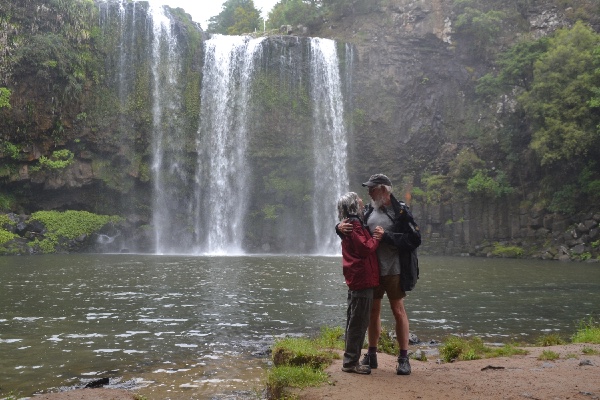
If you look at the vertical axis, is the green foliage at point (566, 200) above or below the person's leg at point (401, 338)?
above

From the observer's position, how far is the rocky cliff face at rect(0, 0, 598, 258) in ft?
109

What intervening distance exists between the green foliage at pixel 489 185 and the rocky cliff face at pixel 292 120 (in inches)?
38.7

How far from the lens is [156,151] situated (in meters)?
36.6

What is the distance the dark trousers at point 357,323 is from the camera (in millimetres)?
5730

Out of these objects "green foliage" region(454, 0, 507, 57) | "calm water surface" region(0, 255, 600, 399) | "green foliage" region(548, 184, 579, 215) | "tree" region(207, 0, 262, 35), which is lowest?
"calm water surface" region(0, 255, 600, 399)

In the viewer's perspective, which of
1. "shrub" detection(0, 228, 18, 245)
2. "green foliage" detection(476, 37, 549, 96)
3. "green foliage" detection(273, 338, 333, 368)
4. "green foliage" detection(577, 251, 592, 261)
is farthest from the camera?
"green foliage" detection(476, 37, 549, 96)

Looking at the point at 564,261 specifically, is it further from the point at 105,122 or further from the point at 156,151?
the point at 105,122

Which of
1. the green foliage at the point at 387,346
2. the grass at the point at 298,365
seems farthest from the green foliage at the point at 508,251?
the grass at the point at 298,365

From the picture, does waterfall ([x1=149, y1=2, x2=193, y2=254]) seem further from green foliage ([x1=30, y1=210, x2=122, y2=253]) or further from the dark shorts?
the dark shorts

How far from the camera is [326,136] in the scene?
126 feet

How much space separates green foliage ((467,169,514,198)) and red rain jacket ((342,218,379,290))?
29059 millimetres

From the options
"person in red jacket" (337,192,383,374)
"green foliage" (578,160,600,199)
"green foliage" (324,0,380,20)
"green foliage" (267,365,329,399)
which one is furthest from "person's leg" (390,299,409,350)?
"green foliage" (324,0,380,20)

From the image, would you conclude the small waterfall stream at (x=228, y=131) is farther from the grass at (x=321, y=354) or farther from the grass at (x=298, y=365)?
the grass at (x=298, y=365)

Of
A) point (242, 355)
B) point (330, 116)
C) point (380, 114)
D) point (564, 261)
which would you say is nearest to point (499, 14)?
point (380, 114)
